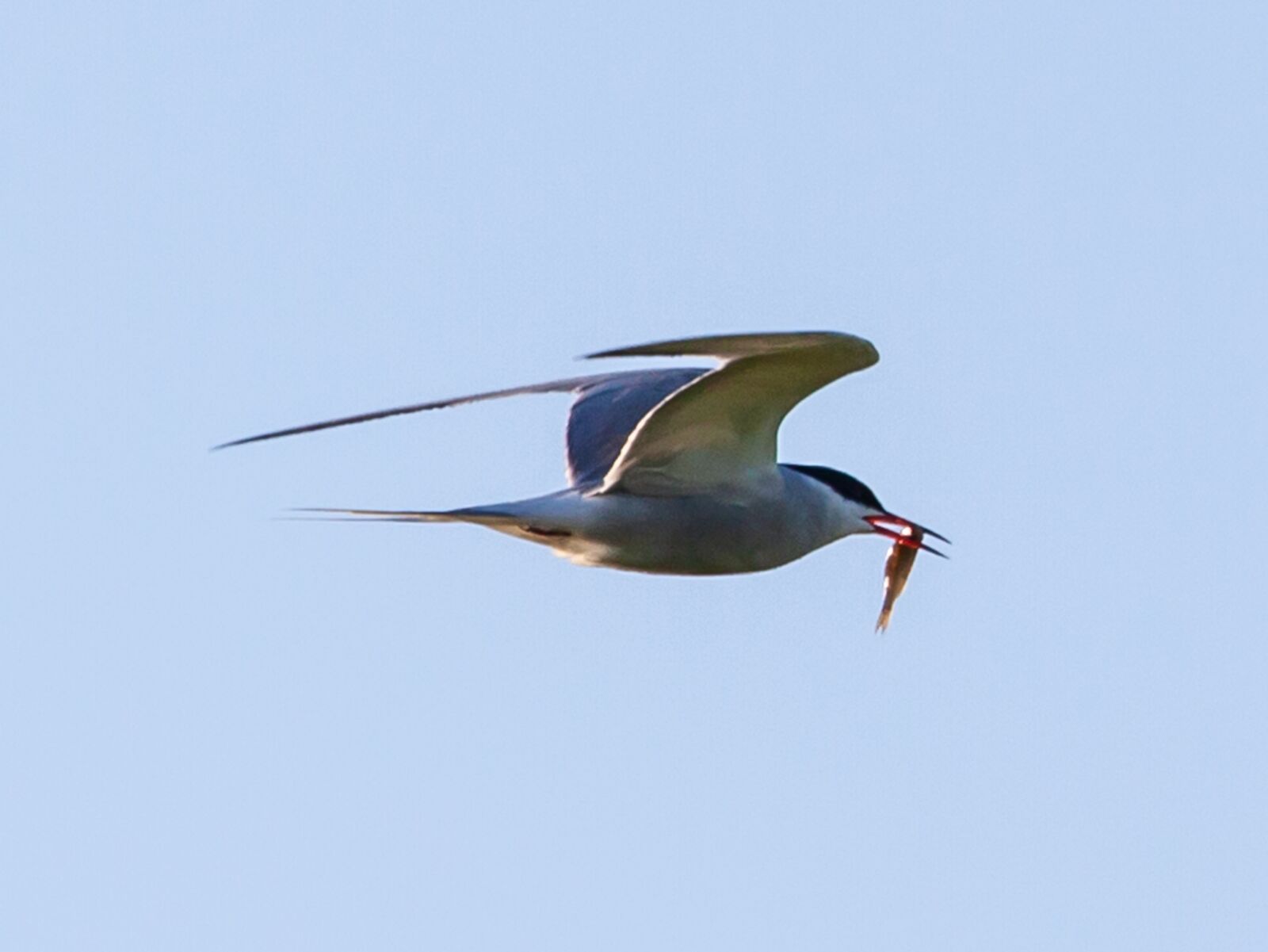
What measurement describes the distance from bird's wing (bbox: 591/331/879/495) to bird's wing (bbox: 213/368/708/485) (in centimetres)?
30

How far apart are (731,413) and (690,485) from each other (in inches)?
23.0

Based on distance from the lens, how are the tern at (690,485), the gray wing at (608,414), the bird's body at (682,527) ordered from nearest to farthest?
the tern at (690,485)
the bird's body at (682,527)
the gray wing at (608,414)

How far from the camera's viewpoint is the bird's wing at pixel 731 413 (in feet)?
32.6

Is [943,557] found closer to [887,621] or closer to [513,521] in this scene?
[887,621]

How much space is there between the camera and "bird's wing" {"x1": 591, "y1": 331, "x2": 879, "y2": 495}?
9.93 metres

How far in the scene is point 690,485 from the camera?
11500 millimetres

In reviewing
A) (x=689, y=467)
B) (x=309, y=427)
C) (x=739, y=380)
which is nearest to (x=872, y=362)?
(x=739, y=380)

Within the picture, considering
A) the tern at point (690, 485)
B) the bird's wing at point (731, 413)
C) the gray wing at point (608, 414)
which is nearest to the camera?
the bird's wing at point (731, 413)

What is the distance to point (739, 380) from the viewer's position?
10570 millimetres

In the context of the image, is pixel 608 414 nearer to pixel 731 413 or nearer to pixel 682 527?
pixel 682 527

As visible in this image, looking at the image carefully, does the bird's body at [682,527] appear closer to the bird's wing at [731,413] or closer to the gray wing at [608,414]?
the bird's wing at [731,413]

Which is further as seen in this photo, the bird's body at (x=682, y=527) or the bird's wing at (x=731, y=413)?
the bird's body at (x=682, y=527)

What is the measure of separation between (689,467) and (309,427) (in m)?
1.79

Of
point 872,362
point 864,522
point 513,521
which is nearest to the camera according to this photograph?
point 872,362
